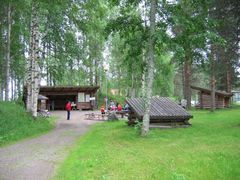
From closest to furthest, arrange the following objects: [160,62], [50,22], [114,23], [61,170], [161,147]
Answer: [61,170]
[161,147]
[114,23]
[50,22]
[160,62]

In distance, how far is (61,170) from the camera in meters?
10.2

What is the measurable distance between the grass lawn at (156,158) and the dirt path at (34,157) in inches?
16.4

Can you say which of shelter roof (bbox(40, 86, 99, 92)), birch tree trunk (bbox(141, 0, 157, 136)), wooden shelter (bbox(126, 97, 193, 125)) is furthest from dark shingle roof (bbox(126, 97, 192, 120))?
shelter roof (bbox(40, 86, 99, 92))

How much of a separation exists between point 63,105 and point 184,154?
3702cm

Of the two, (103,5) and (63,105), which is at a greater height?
(103,5)

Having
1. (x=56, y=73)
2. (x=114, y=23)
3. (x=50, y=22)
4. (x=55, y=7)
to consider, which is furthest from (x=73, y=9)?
(x=56, y=73)

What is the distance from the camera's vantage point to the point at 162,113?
21.4m

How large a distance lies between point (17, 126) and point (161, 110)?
8068 millimetres

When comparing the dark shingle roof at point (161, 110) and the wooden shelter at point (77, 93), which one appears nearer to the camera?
the dark shingle roof at point (161, 110)

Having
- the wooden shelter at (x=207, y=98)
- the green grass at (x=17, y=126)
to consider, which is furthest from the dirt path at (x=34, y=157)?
the wooden shelter at (x=207, y=98)

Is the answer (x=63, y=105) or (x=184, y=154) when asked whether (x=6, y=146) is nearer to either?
(x=184, y=154)

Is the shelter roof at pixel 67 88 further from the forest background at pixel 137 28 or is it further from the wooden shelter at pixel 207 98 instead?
the wooden shelter at pixel 207 98

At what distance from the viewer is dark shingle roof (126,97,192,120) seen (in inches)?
831

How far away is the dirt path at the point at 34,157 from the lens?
9.78 metres
